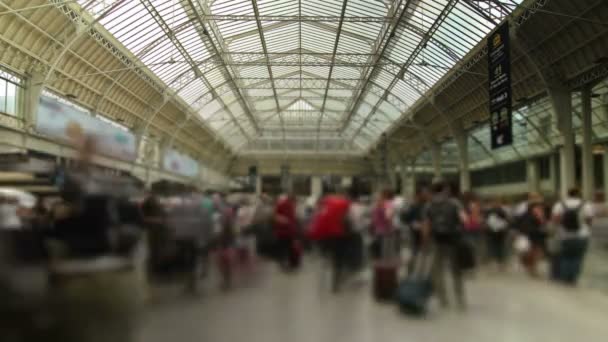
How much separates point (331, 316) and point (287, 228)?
663 mm

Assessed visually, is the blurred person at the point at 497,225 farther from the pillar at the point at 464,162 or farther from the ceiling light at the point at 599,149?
the ceiling light at the point at 599,149

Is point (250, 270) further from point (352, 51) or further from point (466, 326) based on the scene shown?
point (352, 51)

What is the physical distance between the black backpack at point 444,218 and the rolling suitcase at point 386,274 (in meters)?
0.43

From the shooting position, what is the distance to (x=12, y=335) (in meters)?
2.96

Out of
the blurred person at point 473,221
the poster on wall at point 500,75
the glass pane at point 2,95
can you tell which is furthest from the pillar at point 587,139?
the glass pane at point 2,95

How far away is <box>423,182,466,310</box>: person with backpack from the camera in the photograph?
388 centimetres

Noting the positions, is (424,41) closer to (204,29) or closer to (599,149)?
(599,149)

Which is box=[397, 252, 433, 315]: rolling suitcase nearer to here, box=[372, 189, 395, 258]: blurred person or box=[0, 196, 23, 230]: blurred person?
box=[372, 189, 395, 258]: blurred person

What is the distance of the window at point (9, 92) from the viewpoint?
2755cm

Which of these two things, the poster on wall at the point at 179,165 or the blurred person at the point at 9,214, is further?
the poster on wall at the point at 179,165

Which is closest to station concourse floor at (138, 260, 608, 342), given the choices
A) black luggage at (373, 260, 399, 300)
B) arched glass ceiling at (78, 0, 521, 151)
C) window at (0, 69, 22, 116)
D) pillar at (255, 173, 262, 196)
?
black luggage at (373, 260, 399, 300)

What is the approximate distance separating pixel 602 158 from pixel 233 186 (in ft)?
113

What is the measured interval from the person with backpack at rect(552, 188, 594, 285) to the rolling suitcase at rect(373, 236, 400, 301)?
1506 millimetres

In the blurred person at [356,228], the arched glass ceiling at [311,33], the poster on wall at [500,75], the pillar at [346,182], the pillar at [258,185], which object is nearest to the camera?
the blurred person at [356,228]
